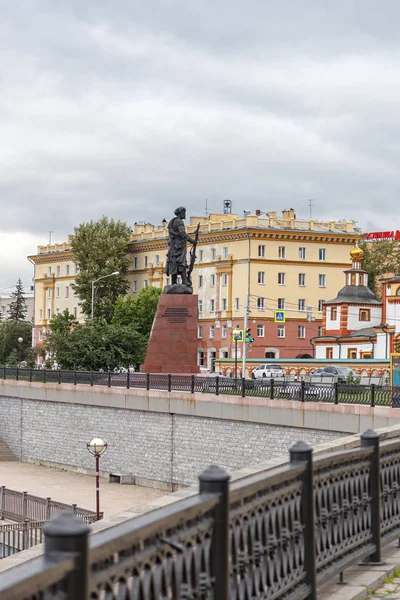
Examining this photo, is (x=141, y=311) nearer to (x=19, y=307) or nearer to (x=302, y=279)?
(x=302, y=279)

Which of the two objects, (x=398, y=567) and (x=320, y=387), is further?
(x=320, y=387)

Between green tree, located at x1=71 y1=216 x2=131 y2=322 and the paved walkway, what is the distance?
56.0m

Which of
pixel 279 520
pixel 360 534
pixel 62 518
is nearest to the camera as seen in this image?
pixel 62 518

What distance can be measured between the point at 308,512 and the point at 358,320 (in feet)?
250

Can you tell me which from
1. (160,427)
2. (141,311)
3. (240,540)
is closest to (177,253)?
(160,427)

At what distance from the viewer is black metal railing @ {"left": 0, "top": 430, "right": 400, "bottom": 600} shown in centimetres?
376

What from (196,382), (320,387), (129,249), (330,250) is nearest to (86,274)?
(129,249)

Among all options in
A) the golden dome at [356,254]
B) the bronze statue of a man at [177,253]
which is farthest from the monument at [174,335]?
the golden dome at [356,254]

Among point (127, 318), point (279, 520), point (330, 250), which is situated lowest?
point (279, 520)

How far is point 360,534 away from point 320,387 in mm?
20630

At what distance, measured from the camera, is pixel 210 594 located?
17.1 feet

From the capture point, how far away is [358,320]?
269 feet

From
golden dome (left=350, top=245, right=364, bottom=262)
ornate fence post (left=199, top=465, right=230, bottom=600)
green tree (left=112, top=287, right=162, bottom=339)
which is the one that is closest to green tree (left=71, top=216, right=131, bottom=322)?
green tree (left=112, top=287, right=162, bottom=339)

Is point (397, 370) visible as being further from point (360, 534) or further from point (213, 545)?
point (213, 545)
